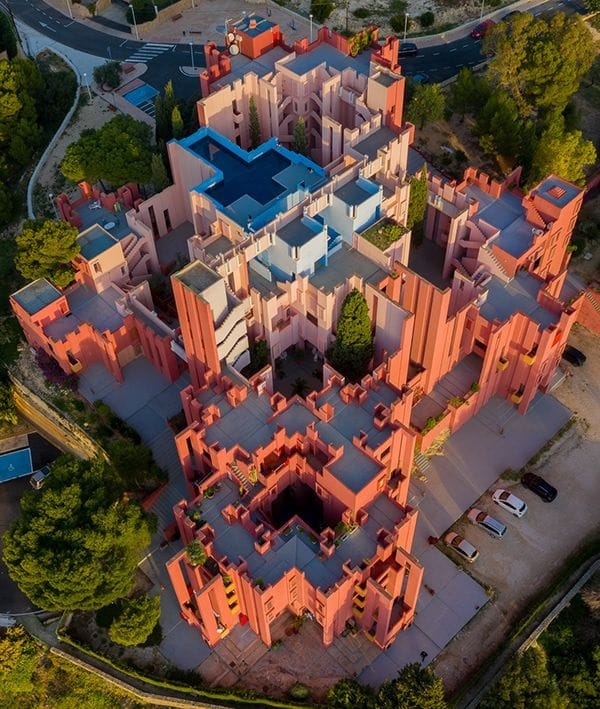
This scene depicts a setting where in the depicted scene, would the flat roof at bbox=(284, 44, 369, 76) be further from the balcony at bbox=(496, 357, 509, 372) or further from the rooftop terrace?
the rooftop terrace

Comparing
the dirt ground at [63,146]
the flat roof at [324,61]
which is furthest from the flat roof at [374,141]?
the dirt ground at [63,146]

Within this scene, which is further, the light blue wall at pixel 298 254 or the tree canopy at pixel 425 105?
the tree canopy at pixel 425 105

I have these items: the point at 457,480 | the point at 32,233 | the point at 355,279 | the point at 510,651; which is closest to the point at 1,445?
the point at 32,233

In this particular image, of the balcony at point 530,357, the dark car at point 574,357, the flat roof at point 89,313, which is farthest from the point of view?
the dark car at point 574,357

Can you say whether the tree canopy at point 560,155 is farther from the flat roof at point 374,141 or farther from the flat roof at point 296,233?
the flat roof at point 296,233

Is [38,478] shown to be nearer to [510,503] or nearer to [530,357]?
[510,503]

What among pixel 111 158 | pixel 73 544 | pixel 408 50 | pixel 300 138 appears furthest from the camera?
pixel 408 50

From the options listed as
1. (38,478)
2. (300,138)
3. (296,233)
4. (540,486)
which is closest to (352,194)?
(296,233)
